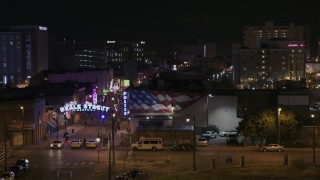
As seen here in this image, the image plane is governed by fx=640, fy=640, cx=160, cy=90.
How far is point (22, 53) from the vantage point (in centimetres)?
12538

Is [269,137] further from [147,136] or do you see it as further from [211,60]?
[211,60]

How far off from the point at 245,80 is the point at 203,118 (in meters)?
79.1

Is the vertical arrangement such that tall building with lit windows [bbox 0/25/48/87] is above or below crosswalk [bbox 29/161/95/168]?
above

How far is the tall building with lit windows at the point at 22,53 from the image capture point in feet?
413

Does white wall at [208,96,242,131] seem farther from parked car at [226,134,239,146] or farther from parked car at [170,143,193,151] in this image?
parked car at [170,143,193,151]

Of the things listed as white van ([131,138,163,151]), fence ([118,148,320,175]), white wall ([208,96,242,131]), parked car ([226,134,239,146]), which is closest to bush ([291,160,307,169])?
fence ([118,148,320,175])

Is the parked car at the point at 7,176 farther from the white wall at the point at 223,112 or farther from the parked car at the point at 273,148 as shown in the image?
the white wall at the point at 223,112

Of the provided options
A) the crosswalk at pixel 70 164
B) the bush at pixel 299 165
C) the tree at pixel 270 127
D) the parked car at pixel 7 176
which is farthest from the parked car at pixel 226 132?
the parked car at pixel 7 176

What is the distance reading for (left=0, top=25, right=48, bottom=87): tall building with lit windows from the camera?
413ft

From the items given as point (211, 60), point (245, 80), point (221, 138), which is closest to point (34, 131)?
point (221, 138)

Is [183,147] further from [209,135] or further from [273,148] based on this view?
[209,135]

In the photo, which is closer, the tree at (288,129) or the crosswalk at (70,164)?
the crosswalk at (70,164)

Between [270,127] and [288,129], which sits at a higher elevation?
[270,127]

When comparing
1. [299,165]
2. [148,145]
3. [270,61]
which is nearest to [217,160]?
[299,165]
